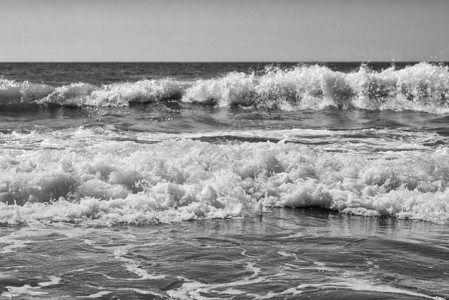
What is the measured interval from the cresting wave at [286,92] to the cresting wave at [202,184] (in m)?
12.7

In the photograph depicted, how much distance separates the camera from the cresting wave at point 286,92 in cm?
2362

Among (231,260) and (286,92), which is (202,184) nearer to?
(231,260)

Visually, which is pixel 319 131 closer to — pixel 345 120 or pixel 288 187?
pixel 345 120

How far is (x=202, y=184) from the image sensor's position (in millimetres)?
9367

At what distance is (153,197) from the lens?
28.2 feet

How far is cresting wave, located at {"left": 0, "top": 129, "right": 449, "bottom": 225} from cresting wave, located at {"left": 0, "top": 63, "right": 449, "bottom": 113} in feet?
41.6

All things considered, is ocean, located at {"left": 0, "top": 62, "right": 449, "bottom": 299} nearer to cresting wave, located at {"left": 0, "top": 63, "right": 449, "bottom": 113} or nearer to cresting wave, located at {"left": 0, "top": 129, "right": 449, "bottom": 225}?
cresting wave, located at {"left": 0, "top": 129, "right": 449, "bottom": 225}

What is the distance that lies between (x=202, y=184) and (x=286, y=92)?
50.8 feet

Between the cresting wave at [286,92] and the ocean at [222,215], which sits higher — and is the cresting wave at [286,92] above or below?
above

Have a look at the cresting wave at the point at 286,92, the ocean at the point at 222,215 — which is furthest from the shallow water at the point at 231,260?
the cresting wave at the point at 286,92

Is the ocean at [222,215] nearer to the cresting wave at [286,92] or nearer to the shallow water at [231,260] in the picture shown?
the shallow water at [231,260]

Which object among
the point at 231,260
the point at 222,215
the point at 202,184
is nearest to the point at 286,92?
the point at 202,184

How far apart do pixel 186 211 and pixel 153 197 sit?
521 millimetres

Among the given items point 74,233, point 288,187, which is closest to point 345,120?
point 288,187
